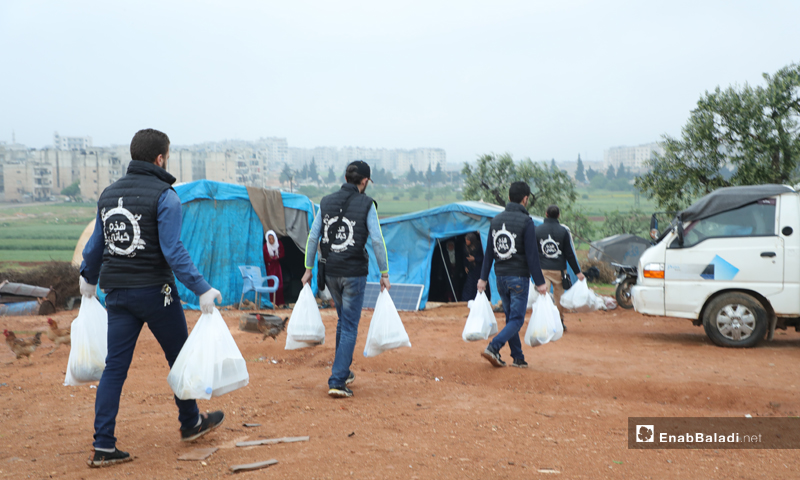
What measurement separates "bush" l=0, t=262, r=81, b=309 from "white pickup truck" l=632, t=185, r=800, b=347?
40.1 ft

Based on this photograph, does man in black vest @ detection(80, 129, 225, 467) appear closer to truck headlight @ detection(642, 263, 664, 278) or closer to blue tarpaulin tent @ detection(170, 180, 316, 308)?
truck headlight @ detection(642, 263, 664, 278)

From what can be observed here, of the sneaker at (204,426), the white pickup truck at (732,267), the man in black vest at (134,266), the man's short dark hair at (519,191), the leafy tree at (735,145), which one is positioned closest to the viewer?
the man in black vest at (134,266)

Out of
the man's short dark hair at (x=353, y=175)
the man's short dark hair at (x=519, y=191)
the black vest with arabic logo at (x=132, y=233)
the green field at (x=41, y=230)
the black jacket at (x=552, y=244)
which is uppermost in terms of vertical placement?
the man's short dark hair at (x=353, y=175)

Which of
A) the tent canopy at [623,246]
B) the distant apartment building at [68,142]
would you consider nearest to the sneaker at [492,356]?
the tent canopy at [623,246]

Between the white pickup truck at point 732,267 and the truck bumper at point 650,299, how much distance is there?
1cm

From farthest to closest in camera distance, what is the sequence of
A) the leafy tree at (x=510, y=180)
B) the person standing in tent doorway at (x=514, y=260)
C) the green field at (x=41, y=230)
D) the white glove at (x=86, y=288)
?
1. the green field at (x=41, y=230)
2. the leafy tree at (x=510, y=180)
3. the person standing in tent doorway at (x=514, y=260)
4. the white glove at (x=86, y=288)

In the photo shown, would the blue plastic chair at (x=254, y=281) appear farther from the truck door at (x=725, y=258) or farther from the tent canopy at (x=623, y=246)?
the tent canopy at (x=623, y=246)

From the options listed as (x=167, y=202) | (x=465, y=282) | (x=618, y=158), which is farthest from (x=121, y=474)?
(x=618, y=158)

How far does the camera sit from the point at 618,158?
162 meters

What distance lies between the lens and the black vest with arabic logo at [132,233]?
133 inches

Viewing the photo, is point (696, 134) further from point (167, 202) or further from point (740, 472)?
point (167, 202)

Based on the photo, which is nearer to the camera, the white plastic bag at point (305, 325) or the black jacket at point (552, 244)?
the white plastic bag at point (305, 325)

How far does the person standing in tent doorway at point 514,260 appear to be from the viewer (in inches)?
225

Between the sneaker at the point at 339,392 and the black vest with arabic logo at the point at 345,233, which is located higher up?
the black vest with arabic logo at the point at 345,233
